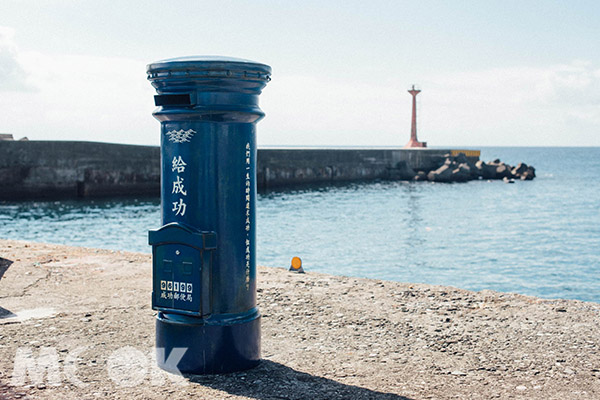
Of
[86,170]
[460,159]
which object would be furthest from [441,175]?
[86,170]

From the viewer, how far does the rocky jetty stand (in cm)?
5081

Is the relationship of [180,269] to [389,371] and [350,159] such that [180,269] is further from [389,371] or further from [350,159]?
[350,159]

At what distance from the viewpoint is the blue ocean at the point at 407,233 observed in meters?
15.6

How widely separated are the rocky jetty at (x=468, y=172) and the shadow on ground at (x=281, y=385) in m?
47.6

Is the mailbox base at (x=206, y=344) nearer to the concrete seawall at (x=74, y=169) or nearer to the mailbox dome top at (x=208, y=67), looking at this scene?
the mailbox dome top at (x=208, y=67)

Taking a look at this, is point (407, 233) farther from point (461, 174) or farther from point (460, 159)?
point (460, 159)

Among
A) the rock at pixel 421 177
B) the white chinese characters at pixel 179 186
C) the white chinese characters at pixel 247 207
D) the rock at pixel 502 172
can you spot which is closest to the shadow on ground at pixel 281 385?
the white chinese characters at pixel 247 207

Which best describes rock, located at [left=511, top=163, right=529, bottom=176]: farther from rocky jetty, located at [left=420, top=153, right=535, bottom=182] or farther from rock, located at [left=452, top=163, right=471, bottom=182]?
rock, located at [left=452, top=163, right=471, bottom=182]

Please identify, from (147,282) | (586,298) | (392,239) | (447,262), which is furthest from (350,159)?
(147,282)

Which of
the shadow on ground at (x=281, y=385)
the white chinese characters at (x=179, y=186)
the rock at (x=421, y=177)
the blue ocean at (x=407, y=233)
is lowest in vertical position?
the blue ocean at (x=407, y=233)

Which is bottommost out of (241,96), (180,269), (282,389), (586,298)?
(586,298)

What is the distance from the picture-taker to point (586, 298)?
13359 millimetres

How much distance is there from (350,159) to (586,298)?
37307mm

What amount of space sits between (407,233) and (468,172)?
3048 cm
